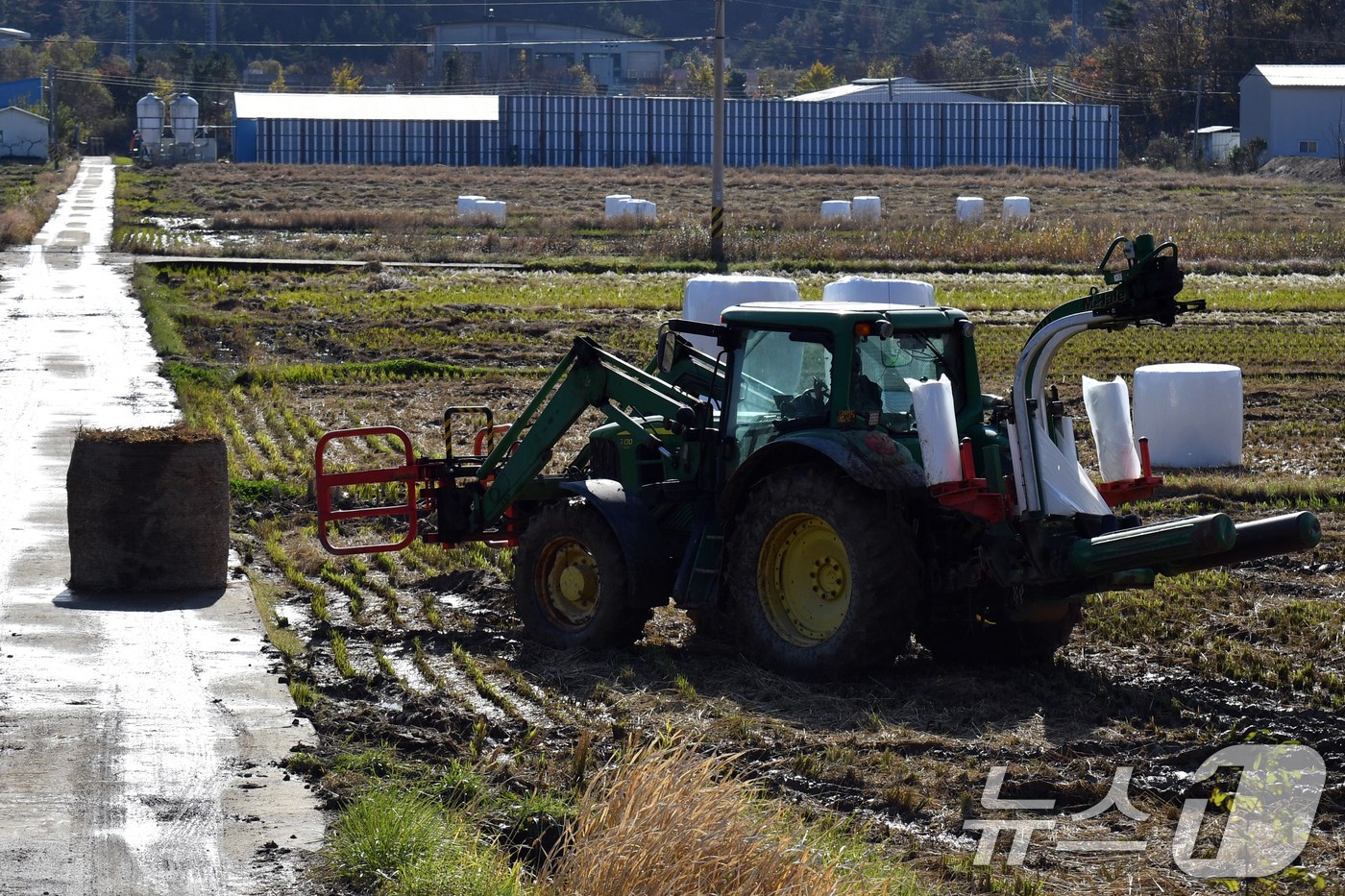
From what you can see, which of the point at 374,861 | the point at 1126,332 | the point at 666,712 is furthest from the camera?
the point at 1126,332

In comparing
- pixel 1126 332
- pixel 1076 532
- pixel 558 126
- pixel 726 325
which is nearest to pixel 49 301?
pixel 1126 332

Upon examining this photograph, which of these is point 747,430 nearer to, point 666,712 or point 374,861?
point 666,712

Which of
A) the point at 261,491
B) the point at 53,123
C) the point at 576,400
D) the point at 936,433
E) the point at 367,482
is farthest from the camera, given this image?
the point at 53,123

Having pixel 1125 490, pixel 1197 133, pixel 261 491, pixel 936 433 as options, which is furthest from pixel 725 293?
pixel 1197 133

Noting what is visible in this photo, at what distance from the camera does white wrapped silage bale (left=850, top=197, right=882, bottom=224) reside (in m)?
50.5

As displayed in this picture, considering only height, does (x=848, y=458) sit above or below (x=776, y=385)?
below

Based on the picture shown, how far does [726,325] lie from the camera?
31.0 feet

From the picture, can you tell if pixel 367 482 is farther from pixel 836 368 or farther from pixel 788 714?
pixel 788 714

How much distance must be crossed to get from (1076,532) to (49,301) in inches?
1053

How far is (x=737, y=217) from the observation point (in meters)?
50.7

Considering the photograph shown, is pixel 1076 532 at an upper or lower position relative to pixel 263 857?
upper

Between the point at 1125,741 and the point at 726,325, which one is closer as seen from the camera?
the point at 1125,741

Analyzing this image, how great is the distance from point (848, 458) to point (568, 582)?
237 cm

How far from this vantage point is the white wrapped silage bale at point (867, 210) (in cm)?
5050
